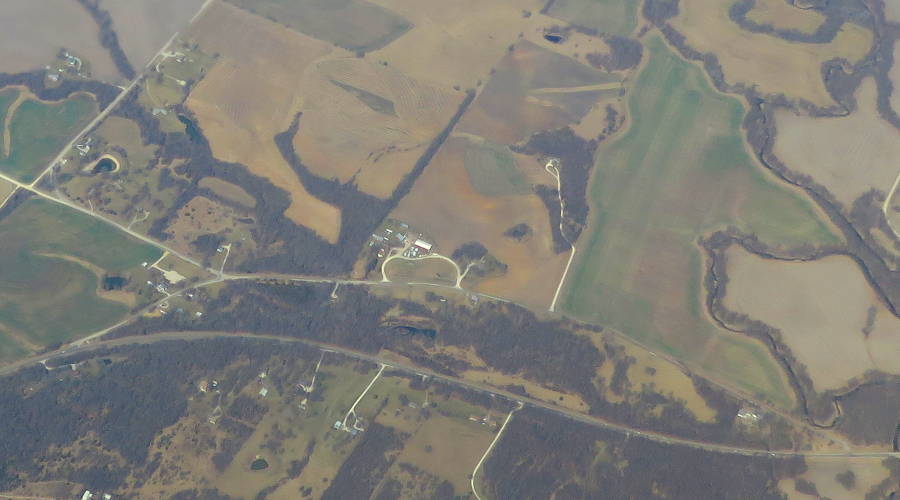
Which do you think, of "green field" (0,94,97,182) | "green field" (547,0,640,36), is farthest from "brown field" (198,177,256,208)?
"green field" (547,0,640,36)

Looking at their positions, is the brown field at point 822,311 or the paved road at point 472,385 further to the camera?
the brown field at point 822,311

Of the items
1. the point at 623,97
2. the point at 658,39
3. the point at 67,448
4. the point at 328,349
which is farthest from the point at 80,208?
the point at 658,39

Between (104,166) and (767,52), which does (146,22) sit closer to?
(104,166)

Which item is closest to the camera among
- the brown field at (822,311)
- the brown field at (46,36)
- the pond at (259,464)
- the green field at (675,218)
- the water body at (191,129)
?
the pond at (259,464)

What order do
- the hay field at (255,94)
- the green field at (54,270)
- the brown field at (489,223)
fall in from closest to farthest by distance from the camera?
the green field at (54,270), the brown field at (489,223), the hay field at (255,94)

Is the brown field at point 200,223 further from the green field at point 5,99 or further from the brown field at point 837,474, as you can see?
the brown field at point 837,474

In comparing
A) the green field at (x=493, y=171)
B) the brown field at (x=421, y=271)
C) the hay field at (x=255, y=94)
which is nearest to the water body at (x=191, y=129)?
the hay field at (x=255, y=94)

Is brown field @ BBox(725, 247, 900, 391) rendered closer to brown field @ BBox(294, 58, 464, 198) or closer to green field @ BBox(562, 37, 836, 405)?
green field @ BBox(562, 37, 836, 405)
